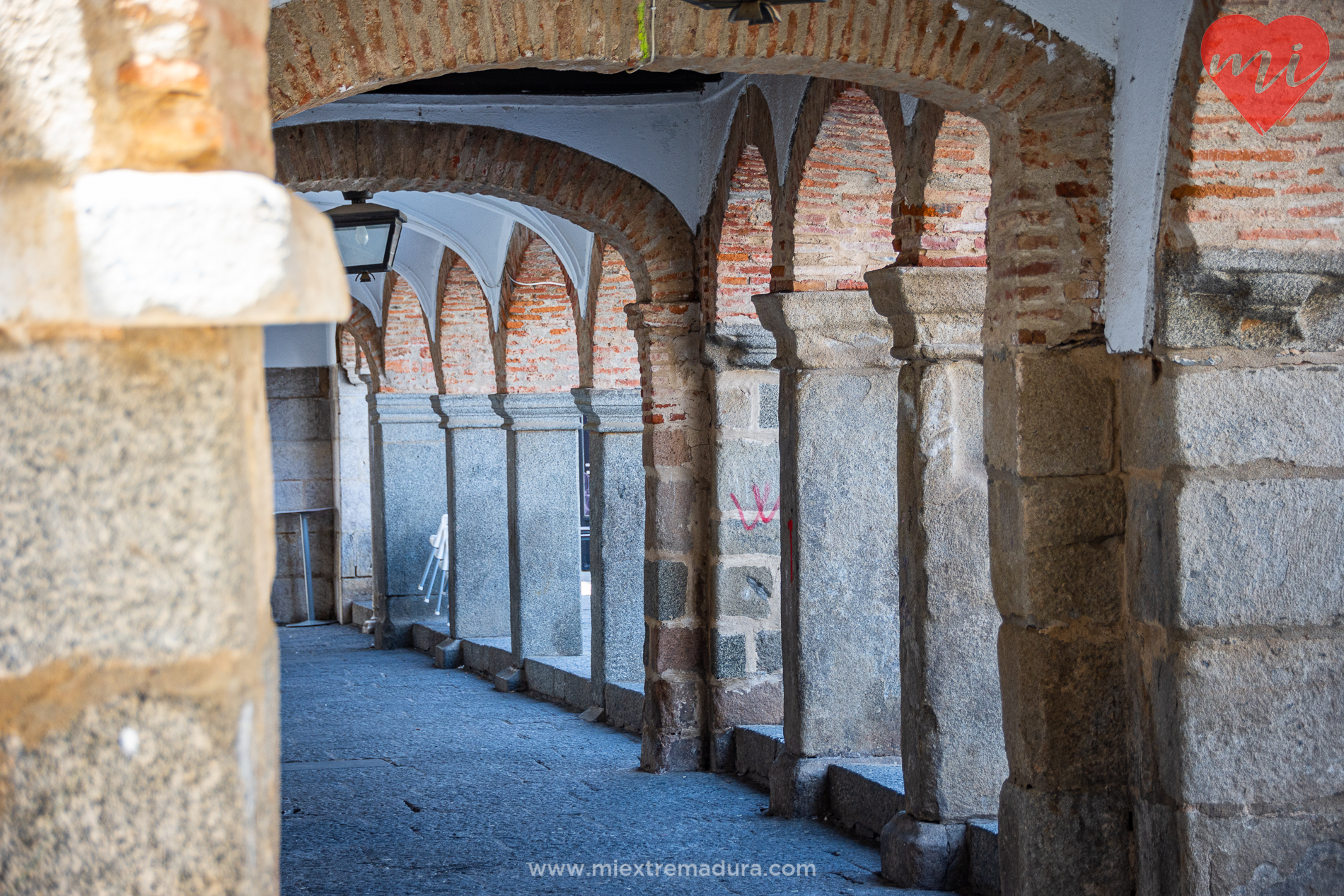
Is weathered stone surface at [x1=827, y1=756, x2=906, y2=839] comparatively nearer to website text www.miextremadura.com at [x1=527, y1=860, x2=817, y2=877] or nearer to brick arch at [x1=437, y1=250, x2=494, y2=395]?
website text www.miextremadura.com at [x1=527, y1=860, x2=817, y2=877]

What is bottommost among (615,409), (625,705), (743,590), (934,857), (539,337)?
(625,705)

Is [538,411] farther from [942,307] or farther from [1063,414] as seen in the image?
[1063,414]

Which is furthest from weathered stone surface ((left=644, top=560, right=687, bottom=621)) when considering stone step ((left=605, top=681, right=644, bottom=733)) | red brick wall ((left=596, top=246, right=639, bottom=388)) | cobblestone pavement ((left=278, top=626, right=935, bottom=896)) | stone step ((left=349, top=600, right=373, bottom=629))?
stone step ((left=349, top=600, right=373, bottom=629))

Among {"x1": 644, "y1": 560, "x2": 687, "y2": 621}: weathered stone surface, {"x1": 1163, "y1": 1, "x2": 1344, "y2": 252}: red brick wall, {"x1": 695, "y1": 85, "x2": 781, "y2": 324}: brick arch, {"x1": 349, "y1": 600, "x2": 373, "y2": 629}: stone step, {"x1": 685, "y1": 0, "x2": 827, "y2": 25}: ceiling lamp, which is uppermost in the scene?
{"x1": 695, "y1": 85, "x2": 781, "y2": 324}: brick arch

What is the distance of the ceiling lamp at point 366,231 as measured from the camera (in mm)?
6664

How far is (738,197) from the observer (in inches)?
231

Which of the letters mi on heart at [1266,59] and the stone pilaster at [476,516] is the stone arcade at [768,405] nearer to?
the letters mi on heart at [1266,59]

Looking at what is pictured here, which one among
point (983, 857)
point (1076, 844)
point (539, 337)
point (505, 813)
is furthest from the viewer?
point (539, 337)

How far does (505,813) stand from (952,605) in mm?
2307

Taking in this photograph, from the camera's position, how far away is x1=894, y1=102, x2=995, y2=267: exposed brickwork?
421cm

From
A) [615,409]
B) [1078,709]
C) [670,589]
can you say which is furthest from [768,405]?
[1078,709]

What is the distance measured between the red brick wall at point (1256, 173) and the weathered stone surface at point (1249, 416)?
0.96ft

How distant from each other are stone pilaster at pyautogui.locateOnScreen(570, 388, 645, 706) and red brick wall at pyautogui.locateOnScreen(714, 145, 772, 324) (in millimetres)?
1566

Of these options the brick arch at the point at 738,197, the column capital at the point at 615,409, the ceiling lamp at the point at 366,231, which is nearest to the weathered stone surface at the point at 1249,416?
the brick arch at the point at 738,197
